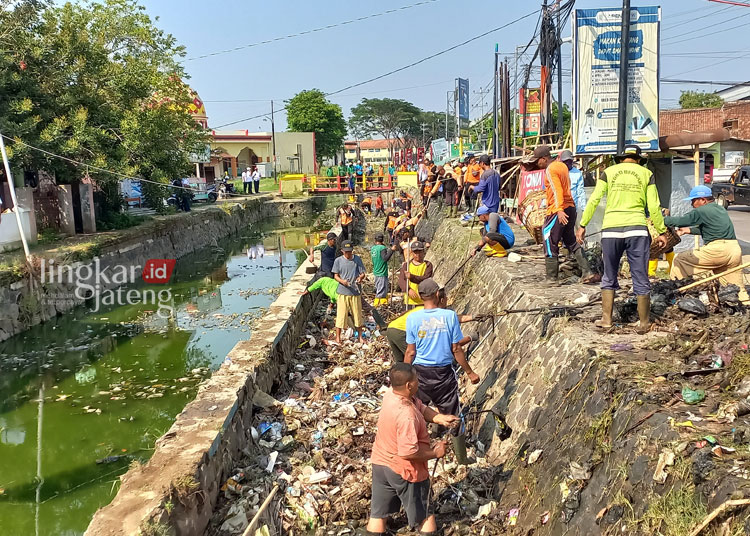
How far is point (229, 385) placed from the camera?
227 inches

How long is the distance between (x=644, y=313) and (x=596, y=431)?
141cm

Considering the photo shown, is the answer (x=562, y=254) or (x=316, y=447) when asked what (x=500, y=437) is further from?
(x=562, y=254)

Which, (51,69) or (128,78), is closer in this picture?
(51,69)

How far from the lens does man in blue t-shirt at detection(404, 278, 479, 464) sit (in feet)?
14.6

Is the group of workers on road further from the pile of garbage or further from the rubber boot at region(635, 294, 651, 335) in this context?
the pile of garbage


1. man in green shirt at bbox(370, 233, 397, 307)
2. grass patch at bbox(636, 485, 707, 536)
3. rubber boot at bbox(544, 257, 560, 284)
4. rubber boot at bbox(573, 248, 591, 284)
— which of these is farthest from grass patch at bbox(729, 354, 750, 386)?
man in green shirt at bbox(370, 233, 397, 307)

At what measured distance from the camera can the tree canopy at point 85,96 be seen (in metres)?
13.8

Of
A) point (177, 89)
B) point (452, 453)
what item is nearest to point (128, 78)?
point (177, 89)

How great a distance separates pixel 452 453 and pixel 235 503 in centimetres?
191

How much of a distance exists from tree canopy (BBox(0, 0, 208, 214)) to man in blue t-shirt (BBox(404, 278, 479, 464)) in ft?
39.1

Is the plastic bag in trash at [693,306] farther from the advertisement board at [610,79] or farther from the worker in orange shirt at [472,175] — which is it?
the worker in orange shirt at [472,175]

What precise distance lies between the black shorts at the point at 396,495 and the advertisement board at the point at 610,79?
6306 millimetres

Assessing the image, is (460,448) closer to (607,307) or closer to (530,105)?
(607,307)
